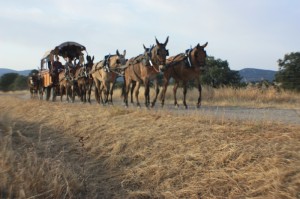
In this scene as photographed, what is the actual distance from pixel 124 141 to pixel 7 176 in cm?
328

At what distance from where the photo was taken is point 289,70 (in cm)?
3353

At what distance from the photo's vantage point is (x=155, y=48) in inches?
643

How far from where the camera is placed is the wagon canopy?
2491 cm

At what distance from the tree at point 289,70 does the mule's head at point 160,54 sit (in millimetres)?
18238

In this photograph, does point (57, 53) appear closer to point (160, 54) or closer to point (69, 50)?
point (69, 50)

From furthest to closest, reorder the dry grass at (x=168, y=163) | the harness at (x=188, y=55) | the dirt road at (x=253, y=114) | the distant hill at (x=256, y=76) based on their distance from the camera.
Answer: the distant hill at (x=256, y=76) → the harness at (x=188, y=55) → the dirt road at (x=253, y=114) → the dry grass at (x=168, y=163)

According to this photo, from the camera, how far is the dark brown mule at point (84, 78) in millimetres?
22609

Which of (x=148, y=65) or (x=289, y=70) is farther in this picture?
(x=289, y=70)

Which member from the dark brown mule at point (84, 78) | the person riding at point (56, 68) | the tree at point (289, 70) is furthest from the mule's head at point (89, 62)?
the tree at point (289, 70)

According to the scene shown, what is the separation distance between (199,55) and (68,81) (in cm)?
908

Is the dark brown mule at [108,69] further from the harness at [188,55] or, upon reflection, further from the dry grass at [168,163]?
the dry grass at [168,163]

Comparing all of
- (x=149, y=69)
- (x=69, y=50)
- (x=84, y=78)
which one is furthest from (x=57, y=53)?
(x=149, y=69)

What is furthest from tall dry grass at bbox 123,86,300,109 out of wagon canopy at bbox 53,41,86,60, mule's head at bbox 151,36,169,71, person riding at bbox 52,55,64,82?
person riding at bbox 52,55,64,82

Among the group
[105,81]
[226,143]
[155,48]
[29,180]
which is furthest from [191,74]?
[29,180]
